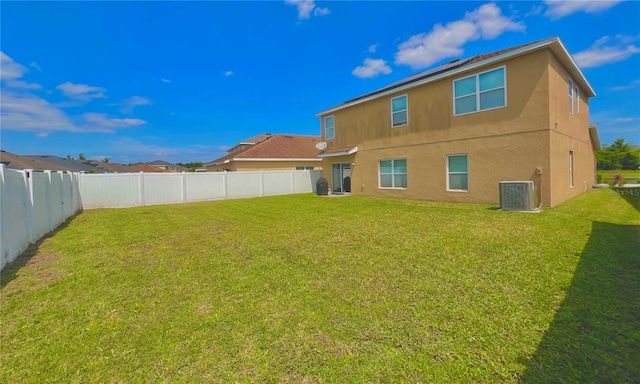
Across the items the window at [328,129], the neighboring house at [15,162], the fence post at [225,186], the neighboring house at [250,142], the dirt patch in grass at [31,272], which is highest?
the neighboring house at [250,142]

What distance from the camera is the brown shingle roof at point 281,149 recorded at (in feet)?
78.7

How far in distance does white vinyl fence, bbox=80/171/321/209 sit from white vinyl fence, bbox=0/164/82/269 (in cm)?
461

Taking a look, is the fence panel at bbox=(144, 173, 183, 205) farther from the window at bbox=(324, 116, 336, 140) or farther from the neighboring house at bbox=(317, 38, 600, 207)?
the neighboring house at bbox=(317, 38, 600, 207)

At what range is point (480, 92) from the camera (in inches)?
427

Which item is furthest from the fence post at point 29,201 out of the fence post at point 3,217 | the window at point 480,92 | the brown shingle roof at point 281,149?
the brown shingle roof at point 281,149

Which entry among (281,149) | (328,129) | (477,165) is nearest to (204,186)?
(328,129)

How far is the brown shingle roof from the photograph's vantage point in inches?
944

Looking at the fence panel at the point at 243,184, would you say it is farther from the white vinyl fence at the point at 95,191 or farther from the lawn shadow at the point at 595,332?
the lawn shadow at the point at 595,332

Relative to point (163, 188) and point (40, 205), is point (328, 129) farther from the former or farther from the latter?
point (40, 205)

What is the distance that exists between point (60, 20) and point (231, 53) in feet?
31.7

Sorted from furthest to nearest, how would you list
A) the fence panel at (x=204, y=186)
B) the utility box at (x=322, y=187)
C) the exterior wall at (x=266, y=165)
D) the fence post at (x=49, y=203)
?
the exterior wall at (x=266, y=165), the utility box at (x=322, y=187), the fence panel at (x=204, y=186), the fence post at (x=49, y=203)

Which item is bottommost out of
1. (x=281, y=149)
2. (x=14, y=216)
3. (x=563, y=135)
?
(x=14, y=216)

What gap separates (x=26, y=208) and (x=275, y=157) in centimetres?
1859

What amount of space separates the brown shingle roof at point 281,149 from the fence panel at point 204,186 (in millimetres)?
5585
